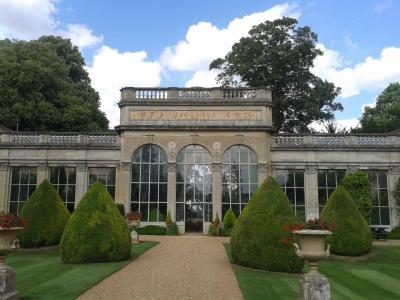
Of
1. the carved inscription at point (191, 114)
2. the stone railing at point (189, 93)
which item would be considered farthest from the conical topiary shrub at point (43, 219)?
the stone railing at point (189, 93)

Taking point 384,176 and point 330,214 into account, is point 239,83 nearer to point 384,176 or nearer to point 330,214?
point 384,176

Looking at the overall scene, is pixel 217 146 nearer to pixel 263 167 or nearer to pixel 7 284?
pixel 263 167

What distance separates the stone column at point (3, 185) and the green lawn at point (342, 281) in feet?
67.4

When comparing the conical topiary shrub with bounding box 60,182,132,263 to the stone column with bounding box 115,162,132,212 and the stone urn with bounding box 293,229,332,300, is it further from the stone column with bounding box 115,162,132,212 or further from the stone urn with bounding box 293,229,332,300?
the stone column with bounding box 115,162,132,212

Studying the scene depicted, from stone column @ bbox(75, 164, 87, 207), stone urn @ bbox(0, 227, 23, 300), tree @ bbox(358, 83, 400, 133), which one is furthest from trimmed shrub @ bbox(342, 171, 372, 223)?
stone urn @ bbox(0, 227, 23, 300)

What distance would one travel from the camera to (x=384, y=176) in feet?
95.7

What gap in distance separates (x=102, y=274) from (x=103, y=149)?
18148 mm

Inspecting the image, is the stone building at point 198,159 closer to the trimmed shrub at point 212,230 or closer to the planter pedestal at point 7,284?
the trimmed shrub at point 212,230

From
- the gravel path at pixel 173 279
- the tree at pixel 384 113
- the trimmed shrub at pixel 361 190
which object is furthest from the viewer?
the tree at pixel 384 113

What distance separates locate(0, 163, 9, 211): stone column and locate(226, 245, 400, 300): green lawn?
2056cm

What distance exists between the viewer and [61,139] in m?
30.0

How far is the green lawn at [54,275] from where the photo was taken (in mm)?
10234

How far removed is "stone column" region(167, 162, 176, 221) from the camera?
28.5m

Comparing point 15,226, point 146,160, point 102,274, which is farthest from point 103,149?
point 15,226
